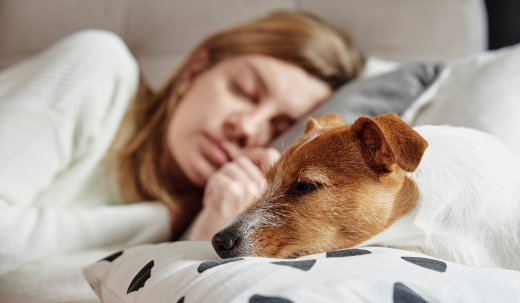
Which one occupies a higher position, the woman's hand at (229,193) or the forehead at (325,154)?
the forehead at (325,154)

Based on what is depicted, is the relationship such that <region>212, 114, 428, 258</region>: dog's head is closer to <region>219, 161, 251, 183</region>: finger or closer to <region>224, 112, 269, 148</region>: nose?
<region>219, 161, 251, 183</region>: finger

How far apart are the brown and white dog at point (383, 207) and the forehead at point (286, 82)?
70 centimetres

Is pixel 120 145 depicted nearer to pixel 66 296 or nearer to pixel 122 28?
pixel 66 296

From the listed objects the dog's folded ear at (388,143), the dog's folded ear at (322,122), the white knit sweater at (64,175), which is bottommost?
the white knit sweater at (64,175)

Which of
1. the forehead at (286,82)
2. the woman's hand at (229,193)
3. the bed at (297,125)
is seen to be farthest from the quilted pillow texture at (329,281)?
Result: the forehead at (286,82)

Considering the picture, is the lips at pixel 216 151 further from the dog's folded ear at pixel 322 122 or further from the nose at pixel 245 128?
the dog's folded ear at pixel 322 122

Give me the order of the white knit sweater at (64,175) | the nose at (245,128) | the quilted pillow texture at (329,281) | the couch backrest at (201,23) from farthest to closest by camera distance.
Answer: the couch backrest at (201,23), the nose at (245,128), the white knit sweater at (64,175), the quilted pillow texture at (329,281)

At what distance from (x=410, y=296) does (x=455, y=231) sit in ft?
0.93

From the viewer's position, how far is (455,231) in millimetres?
611

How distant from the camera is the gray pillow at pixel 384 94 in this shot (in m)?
1.06

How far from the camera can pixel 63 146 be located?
1.21 meters

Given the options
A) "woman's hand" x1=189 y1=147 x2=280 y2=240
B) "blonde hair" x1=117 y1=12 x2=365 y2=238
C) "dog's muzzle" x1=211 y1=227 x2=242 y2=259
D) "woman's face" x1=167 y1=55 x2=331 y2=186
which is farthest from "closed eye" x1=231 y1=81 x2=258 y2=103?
"dog's muzzle" x1=211 y1=227 x2=242 y2=259

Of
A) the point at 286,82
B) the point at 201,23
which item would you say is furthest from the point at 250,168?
the point at 201,23

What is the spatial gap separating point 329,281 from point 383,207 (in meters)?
0.25
